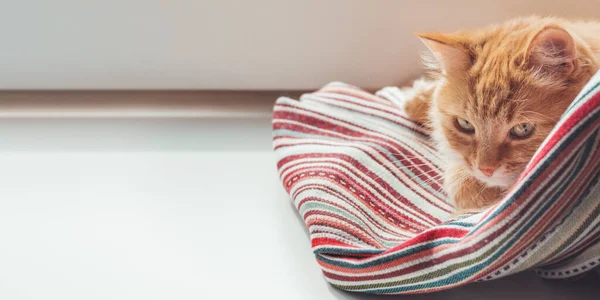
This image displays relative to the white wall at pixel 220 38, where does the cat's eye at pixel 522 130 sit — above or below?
below

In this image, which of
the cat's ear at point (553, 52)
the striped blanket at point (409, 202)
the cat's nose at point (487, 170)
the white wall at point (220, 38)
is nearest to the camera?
the striped blanket at point (409, 202)

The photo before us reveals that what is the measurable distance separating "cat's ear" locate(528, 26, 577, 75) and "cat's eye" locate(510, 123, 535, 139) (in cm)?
9

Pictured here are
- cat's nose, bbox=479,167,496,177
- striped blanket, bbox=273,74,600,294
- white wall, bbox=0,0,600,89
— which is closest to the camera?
striped blanket, bbox=273,74,600,294

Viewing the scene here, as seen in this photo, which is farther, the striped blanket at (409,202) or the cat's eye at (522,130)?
the cat's eye at (522,130)

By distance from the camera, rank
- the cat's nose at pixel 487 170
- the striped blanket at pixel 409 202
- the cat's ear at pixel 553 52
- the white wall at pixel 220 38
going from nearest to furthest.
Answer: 1. the striped blanket at pixel 409 202
2. the cat's ear at pixel 553 52
3. the cat's nose at pixel 487 170
4. the white wall at pixel 220 38

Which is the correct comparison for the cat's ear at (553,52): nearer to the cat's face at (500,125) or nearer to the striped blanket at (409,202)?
the cat's face at (500,125)

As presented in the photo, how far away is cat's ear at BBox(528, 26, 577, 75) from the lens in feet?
2.80

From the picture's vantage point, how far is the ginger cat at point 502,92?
91 cm

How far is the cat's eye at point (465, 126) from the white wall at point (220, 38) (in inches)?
26.4

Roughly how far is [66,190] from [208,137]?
411 mm

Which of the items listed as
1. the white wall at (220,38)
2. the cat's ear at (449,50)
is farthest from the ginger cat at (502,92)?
the white wall at (220,38)

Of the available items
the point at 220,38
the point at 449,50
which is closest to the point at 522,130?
the point at 449,50

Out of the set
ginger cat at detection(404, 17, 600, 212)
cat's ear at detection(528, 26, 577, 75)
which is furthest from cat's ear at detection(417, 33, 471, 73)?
cat's ear at detection(528, 26, 577, 75)

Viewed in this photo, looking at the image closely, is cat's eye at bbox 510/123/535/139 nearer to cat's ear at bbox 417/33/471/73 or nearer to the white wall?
cat's ear at bbox 417/33/471/73
